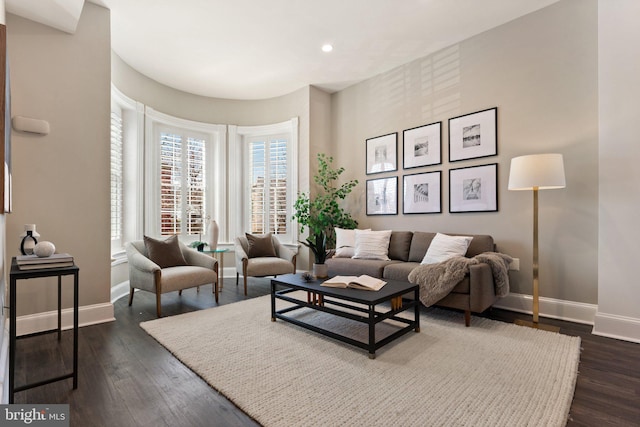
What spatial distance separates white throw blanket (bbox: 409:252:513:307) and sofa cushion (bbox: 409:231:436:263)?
0.79 m

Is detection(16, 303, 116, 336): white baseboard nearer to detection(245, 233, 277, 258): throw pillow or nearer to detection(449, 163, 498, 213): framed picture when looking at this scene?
detection(245, 233, 277, 258): throw pillow

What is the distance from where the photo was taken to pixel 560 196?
10.6 feet

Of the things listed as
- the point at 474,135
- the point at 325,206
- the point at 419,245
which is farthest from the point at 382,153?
the point at 419,245

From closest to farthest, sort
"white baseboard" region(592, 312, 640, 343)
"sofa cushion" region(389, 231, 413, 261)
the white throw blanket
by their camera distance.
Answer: "white baseboard" region(592, 312, 640, 343) → the white throw blanket → "sofa cushion" region(389, 231, 413, 261)

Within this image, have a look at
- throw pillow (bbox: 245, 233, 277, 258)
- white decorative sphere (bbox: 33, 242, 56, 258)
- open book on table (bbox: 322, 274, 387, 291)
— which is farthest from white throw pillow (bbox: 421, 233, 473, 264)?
white decorative sphere (bbox: 33, 242, 56, 258)

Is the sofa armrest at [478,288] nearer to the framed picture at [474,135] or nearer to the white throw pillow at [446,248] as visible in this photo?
the white throw pillow at [446,248]

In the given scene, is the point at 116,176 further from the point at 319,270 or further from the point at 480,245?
the point at 480,245

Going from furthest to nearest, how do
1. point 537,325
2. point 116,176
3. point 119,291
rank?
1. point 116,176
2. point 119,291
3. point 537,325

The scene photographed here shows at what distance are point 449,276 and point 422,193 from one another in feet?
5.32

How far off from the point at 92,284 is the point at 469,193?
420 centimetres

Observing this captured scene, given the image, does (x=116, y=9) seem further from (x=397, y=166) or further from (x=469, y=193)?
(x=469, y=193)

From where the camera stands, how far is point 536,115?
A: 3.37 m

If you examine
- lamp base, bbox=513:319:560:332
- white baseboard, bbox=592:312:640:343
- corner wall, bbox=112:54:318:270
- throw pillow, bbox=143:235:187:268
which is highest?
corner wall, bbox=112:54:318:270

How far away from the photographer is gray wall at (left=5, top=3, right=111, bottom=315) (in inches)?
111
